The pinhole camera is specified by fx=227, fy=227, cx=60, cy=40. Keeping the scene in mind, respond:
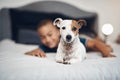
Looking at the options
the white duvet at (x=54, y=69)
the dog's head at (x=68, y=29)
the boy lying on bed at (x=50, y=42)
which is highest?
the dog's head at (x=68, y=29)

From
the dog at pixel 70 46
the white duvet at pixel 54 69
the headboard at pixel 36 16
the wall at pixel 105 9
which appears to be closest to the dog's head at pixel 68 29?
the dog at pixel 70 46

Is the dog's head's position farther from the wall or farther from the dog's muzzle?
the wall

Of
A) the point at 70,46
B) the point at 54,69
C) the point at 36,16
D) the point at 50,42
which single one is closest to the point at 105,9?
the point at 36,16

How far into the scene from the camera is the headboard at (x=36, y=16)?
1873 millimetres

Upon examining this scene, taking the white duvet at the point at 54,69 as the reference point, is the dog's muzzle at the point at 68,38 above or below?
above

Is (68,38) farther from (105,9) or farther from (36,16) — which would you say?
(105,9)

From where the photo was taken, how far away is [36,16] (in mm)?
1945

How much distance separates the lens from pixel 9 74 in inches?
40.3

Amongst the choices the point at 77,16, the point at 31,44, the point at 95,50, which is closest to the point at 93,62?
the point at 95,50

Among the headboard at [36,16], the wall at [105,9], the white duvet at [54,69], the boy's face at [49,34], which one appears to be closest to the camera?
the white duvet at [54,69]

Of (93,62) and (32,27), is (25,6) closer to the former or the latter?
(32,27)

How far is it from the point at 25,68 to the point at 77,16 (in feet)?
3.58

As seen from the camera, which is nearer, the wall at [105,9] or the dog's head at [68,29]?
the dog's head at [68,29]

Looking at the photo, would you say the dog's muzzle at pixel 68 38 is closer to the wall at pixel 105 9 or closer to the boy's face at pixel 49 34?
the boy's face at pixel 49 34
